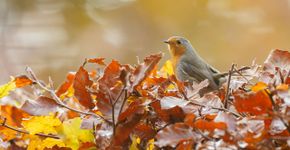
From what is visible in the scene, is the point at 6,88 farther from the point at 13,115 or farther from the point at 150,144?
the point at 150,144

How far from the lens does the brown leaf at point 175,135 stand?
2.35 feet

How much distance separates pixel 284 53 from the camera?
91 cm

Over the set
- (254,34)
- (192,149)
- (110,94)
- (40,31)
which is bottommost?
(192,149)

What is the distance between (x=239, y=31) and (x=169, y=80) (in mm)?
3325

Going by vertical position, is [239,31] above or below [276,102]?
above

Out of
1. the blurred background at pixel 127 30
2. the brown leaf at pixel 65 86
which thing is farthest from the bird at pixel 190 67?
the blurred background at pixel 127 30

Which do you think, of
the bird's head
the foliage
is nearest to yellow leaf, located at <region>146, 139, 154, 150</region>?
the foliage

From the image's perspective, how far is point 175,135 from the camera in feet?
2.37

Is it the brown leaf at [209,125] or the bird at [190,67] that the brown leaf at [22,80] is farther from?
the bird at [190,67]

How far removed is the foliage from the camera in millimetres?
705

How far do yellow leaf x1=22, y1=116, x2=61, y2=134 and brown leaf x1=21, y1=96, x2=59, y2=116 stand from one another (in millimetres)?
45

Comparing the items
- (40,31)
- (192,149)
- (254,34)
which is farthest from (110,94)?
(40,31)

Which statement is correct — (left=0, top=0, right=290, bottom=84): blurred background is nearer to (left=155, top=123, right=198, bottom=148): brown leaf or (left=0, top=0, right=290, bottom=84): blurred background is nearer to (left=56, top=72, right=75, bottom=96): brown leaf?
(left=56, top=72, right=75, bottom=96): brown leaf

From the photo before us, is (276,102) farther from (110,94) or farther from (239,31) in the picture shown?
(239,31)
